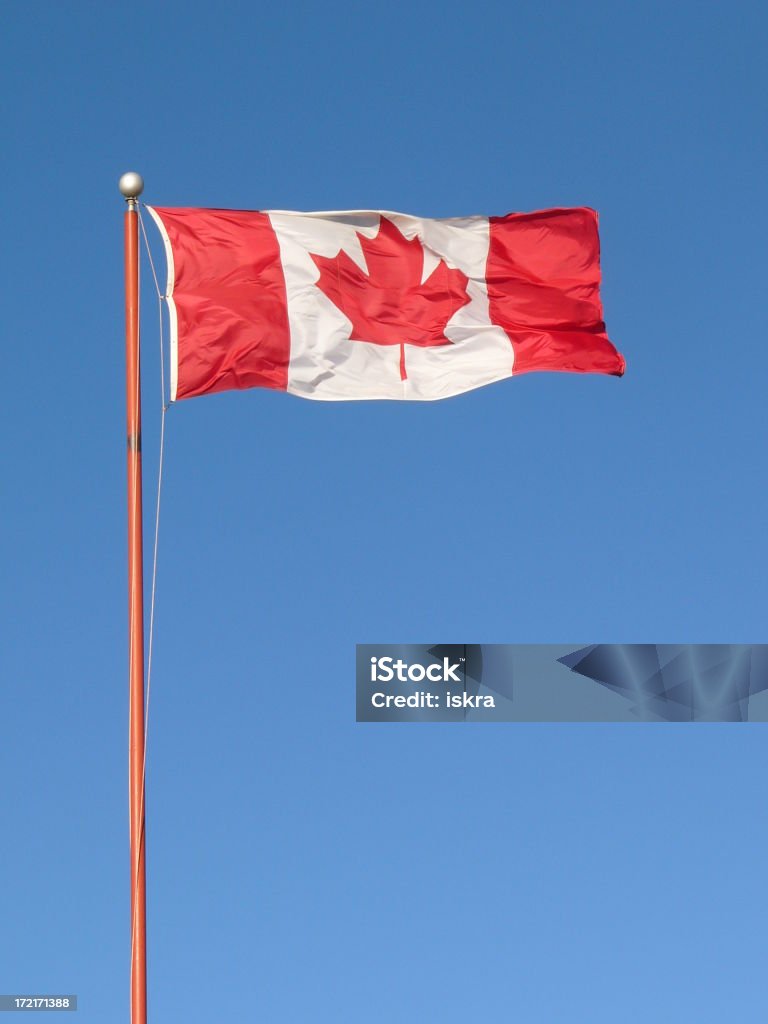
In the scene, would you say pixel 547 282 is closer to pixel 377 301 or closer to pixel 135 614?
pixel 377 301

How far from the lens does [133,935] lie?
17.8m

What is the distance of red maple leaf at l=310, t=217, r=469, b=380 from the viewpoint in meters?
22.7

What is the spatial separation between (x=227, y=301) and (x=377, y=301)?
2569mm

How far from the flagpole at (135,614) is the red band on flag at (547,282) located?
588 centimetres

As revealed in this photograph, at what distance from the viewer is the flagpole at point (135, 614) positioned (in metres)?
17.7

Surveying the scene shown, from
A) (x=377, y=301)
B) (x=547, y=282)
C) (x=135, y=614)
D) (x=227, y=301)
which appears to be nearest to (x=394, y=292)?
(x=377, y=301)

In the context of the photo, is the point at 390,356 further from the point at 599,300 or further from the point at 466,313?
the point at 599,300

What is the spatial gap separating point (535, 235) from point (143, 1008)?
11401mm

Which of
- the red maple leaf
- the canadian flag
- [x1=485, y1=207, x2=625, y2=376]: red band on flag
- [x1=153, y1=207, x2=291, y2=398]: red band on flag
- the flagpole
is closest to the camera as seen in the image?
the flagpole

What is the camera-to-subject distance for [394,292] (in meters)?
23.2

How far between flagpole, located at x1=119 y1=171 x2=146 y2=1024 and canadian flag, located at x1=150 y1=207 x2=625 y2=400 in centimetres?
146

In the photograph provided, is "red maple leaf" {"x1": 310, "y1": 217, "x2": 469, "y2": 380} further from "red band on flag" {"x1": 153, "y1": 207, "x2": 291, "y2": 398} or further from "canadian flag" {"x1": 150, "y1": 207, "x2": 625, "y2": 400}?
"red band on flag" {"x1": 153, "y1": 207, "x2": 291, "y2": 398}

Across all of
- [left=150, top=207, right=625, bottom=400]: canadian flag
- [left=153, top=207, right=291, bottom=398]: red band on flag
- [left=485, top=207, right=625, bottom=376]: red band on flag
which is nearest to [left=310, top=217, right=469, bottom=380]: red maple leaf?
[left=150, top=207, right=625, bottom=400]: canadian flag

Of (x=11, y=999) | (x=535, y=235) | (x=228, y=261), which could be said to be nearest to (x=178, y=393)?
(x=228, y=261)
